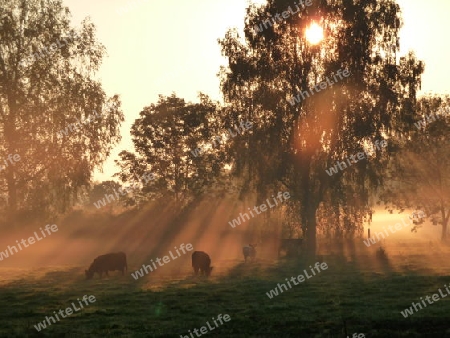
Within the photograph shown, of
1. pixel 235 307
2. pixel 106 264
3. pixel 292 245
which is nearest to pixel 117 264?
pixel 106 264

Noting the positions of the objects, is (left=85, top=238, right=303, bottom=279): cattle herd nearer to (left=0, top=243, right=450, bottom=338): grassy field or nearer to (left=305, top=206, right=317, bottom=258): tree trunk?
(left=0, top=243, right=450, bottom=338): grassy field

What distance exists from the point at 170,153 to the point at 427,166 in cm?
2629

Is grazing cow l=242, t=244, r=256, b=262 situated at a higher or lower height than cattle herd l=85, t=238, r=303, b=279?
lower

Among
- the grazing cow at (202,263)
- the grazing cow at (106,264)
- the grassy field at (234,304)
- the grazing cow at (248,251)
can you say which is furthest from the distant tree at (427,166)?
the grazing cow at (106,264)

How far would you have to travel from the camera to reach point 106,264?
99.9 ft

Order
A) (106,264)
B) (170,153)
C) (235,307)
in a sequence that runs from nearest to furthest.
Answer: (235,307) → (106,264) → (170,153)

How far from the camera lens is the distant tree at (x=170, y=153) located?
5975 centimetres

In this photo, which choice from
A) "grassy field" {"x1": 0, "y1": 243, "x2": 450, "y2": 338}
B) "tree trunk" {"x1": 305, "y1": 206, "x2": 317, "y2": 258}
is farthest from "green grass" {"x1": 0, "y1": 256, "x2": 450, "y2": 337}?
"tree trunk" {"x1": 305, "y1": 206, "x2": 317, "y2": 258}

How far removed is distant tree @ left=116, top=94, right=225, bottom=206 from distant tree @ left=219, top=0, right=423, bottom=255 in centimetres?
1931

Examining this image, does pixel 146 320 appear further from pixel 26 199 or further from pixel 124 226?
pixel 124 226

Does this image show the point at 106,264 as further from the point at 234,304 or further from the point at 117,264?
the point at 234,304

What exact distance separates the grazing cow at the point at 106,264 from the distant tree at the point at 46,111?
1280cm

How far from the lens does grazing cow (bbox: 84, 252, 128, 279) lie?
2994 cm

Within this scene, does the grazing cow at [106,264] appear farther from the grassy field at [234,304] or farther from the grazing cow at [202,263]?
the grazing cow at [202,263]
